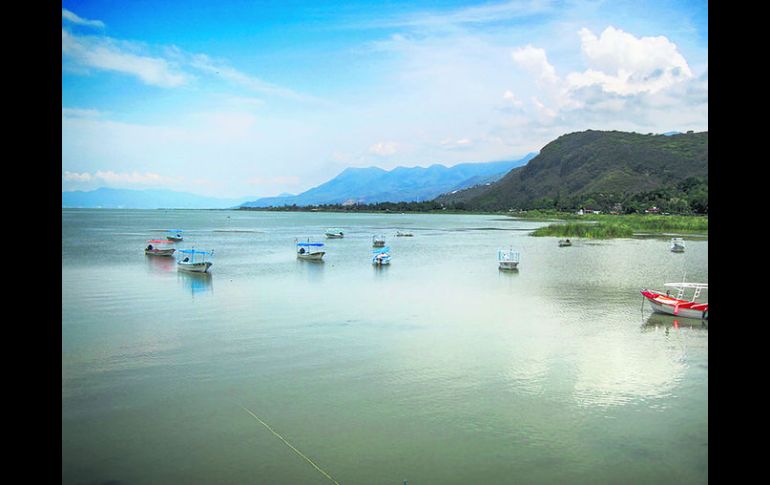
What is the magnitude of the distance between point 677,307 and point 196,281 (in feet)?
55.3

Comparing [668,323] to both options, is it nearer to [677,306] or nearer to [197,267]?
[677,306]

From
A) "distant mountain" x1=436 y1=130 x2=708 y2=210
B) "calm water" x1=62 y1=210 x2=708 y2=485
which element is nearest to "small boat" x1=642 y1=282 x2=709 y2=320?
"calm water" x1=62 y1=210 x2=708 y2=485

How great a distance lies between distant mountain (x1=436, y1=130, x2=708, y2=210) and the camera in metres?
82.3

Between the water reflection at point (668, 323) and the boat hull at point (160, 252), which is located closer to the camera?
the water reflection at point (668, 323)

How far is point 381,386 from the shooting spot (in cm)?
965

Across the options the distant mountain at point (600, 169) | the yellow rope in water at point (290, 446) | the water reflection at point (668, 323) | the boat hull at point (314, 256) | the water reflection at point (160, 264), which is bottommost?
the yellow rope in water at point (290, 446)

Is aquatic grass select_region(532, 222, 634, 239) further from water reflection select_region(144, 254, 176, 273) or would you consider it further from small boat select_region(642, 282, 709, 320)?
small boat select_region(642, 282, 709, 320)

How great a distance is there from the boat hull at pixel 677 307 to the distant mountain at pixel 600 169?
54.0m

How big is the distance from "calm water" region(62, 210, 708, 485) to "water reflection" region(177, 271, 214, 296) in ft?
1.49

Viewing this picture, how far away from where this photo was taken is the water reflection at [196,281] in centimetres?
2041

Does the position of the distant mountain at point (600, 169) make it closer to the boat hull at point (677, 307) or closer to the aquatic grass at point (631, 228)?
the aquatic grass at point (631, 228)

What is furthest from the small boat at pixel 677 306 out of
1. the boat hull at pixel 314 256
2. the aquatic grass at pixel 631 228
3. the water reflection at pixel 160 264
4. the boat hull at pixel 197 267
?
the aquatic grass at pixel 631 228

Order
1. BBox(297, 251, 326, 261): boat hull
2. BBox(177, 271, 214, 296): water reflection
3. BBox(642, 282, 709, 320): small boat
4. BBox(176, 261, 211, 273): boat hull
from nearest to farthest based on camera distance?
1. BBox(642, 282, 709, 320): small boat
2. BBox(177, 271, 214, 296): water reflection
3. BBox(176, 261, 211, 273): boat hull
4. BBox(297, 251, 326, 261): boat hull
